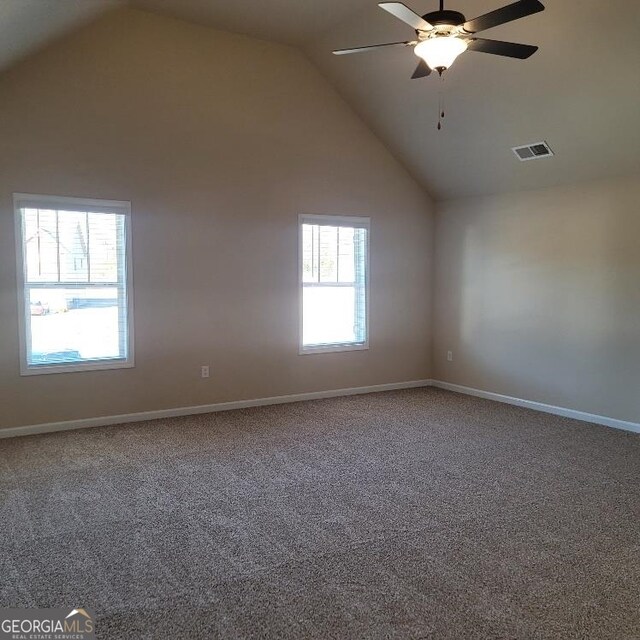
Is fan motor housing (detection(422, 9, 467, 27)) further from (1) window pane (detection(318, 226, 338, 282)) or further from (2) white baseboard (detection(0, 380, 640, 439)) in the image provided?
(2) white baseboard (detection(0, 380, 640, 439))

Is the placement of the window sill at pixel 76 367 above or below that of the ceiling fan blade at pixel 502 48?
below

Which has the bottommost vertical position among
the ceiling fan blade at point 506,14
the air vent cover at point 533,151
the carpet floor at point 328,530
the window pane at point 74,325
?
the carpet floor at point 328,530

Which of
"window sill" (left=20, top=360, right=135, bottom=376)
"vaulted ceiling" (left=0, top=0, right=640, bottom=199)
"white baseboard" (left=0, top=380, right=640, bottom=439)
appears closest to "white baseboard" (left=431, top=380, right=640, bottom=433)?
"white baseboard" (left=0, top=380, right=640, bottom=439)

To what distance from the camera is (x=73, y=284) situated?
500cm

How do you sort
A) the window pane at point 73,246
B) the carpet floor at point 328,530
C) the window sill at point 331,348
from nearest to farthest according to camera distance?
1. the carpet floor at point 328,530
2. the window pane at point 73,246
3. the window sill at point 331,348

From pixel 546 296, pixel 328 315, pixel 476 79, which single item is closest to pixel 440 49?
pixel 476 79

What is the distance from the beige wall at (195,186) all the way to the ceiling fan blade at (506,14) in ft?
10.5

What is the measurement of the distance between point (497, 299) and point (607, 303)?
4.27 ft

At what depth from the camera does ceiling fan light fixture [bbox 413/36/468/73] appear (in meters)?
3.07

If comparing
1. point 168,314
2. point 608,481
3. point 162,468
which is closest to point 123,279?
point 168,314

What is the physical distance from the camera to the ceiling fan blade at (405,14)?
2.81 m

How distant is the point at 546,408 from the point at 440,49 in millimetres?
4011

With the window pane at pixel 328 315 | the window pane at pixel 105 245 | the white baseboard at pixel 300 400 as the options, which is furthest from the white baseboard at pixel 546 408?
the window pane at pixel 105 245

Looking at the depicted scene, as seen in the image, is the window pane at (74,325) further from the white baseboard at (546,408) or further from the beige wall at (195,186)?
the white baseboard at (546,408)
